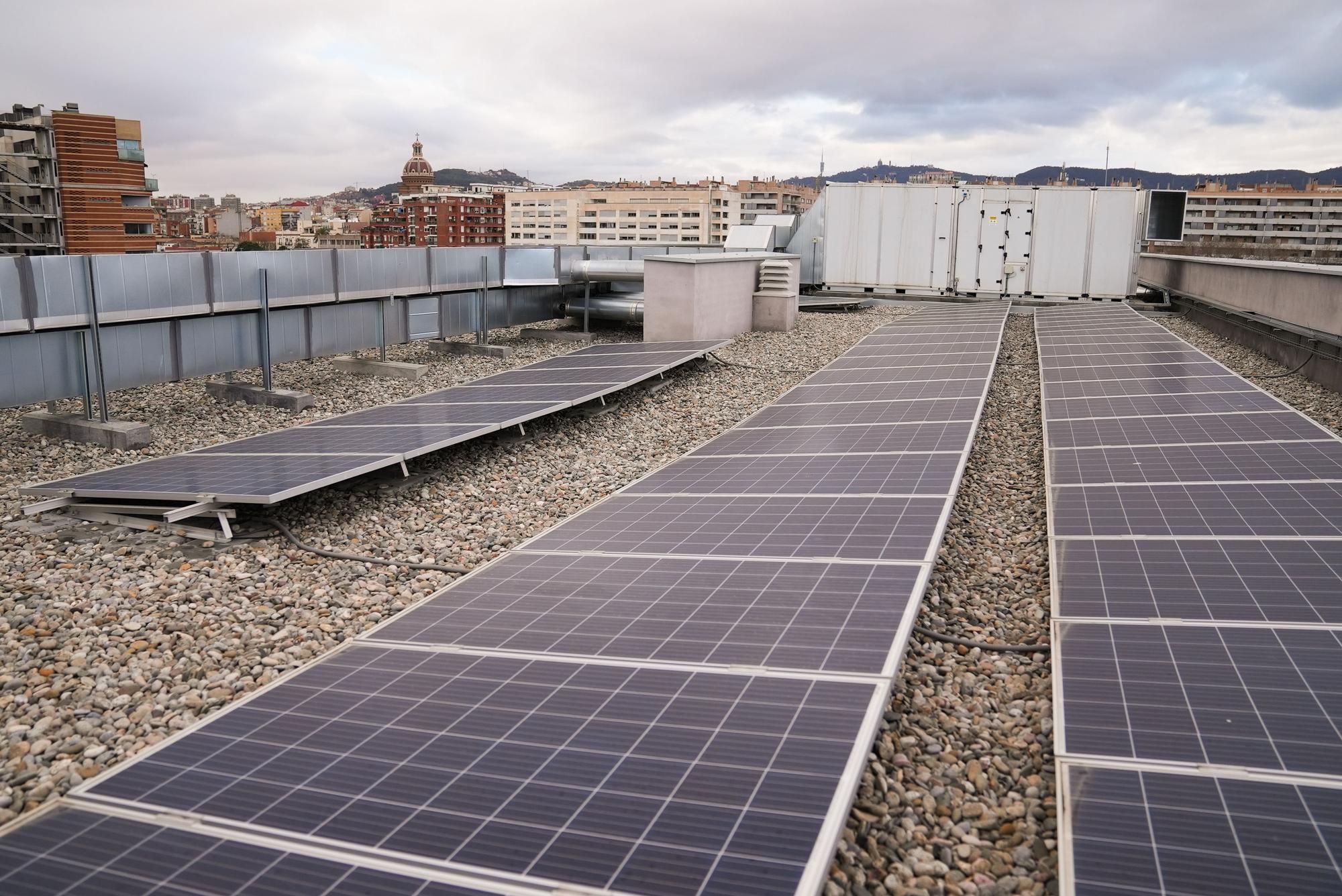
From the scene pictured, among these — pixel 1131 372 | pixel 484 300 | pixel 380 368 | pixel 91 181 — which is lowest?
pixel 380 368

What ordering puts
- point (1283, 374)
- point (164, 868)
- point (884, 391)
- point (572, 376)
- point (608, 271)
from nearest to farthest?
point (164, 868), point (884, 391), point (572, 376), point (1283, 374), point (608, 271)

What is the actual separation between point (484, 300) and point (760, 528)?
16623 mm

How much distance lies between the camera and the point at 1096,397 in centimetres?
1412

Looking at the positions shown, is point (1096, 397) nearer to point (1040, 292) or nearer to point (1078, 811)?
point (1078, 811)

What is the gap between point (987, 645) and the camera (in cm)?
655

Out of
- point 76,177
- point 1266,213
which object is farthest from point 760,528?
point 1266,213

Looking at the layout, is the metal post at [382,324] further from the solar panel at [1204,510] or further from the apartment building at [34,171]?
the apartment building at [34,171]

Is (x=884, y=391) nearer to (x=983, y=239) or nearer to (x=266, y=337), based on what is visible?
(x=266, y=337)

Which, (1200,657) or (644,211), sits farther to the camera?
(644,211)

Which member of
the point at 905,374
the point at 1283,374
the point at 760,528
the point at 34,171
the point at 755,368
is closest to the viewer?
the point at 760,528

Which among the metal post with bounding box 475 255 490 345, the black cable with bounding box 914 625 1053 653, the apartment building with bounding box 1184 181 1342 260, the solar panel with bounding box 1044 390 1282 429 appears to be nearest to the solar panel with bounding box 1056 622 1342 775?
the black cable with bounding box 914 625 1053 653

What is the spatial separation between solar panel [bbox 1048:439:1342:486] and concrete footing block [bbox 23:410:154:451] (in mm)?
12022

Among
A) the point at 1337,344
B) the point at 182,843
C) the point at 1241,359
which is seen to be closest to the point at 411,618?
the point at 182,843

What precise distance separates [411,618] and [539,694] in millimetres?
1845
